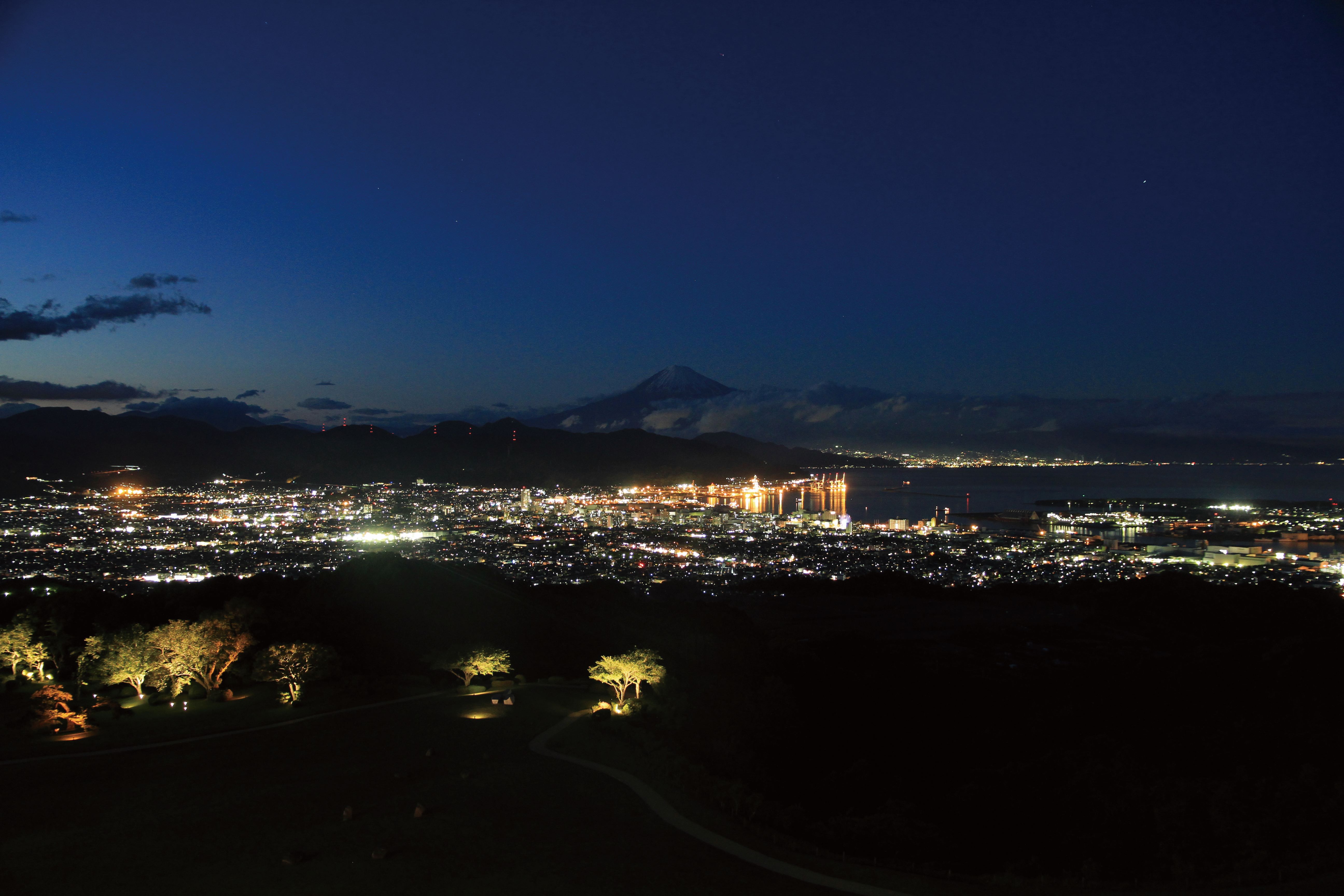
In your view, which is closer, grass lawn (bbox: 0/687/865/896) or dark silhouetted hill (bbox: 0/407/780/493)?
grass lawn (bbox: 0/687/865/896)

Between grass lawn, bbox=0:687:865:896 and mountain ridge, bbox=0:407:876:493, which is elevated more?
mountain ridge, bbox=0:407:876:493

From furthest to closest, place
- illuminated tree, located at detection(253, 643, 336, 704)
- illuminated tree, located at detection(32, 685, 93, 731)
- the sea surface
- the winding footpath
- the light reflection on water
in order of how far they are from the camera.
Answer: the sea surface
the light reflection on water
illuminated tree, located at detection(253, 643, 336, 704)
illuminated tree, located at detection(32, 685, 93, 731)
the winding footpath

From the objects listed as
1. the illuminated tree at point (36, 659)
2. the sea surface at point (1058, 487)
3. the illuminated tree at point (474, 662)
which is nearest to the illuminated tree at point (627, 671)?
the illuminated tree at point (474, 662)

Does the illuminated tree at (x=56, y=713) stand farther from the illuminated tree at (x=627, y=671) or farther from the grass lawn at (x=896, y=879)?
the grass lawn at (x=896, y=879)

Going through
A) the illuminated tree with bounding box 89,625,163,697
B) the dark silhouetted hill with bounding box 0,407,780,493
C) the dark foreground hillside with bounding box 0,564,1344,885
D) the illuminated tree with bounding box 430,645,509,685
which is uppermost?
the dark silhouetted hill with bounding box 0,407,780,493

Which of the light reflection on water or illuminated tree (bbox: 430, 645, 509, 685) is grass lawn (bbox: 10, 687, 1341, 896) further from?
the light reflection on water

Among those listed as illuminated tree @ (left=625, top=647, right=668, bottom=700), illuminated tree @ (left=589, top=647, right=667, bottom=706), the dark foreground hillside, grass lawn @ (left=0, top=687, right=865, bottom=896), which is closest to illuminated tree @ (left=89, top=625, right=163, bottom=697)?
the dark foreground hillside

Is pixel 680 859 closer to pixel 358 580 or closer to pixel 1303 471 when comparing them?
pixel 358 580
